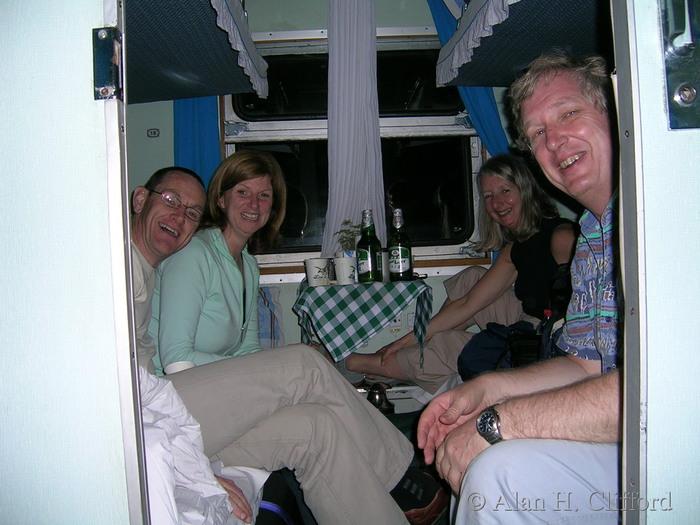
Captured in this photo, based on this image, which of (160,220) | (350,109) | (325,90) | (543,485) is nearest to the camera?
(543,485)

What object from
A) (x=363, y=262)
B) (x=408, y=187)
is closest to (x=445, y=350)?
(x=363, y=262)

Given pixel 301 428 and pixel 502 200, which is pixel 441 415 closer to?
pixel 301 428

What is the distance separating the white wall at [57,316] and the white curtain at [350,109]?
7.91 feet

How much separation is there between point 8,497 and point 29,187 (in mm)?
458

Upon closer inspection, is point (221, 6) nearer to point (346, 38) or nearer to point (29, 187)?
point (346, 38)

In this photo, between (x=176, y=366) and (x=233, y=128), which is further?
(x=233, y=128)

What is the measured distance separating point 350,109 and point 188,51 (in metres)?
1.03

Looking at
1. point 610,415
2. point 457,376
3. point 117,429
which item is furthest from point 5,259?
point 457,376

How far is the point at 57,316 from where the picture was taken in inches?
28.1

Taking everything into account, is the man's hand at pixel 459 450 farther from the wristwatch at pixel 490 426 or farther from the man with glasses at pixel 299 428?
the man with glasses at pixel 299 428

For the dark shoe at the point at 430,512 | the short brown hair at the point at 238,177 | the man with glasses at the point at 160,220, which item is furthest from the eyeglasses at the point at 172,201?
the dark shoe at the point at 430,512

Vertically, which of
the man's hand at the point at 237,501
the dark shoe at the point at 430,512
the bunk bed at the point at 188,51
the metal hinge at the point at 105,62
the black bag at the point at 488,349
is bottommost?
the dark shoe at the point at 430,512

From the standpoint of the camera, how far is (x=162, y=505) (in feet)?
2.94

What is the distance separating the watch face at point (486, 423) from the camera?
3.26 feet
